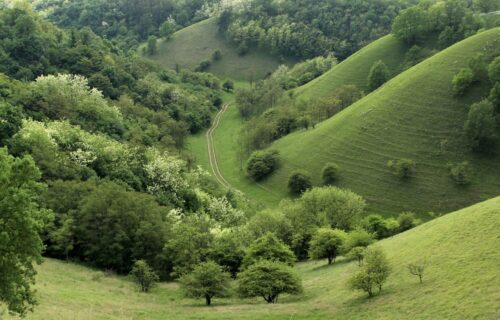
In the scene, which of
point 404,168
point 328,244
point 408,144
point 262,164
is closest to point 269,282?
point 328,244

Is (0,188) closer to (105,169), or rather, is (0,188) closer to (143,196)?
(143,196)

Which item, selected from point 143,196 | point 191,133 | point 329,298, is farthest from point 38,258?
point 191,133

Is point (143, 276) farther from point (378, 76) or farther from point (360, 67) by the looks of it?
point (360, 67)

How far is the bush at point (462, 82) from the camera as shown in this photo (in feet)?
394

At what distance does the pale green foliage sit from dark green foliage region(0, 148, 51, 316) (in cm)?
7538

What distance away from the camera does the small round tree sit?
219ft

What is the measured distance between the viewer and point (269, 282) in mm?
49625

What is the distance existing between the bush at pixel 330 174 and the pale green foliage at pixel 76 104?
4670cm

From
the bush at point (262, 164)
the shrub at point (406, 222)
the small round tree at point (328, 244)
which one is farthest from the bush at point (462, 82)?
the small round tree at point (328, 244)

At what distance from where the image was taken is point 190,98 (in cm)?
18000

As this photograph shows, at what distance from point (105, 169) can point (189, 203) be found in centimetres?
1886

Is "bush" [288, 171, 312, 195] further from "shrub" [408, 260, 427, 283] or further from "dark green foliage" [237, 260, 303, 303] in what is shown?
"shrub" [408, 260, 427, 283]

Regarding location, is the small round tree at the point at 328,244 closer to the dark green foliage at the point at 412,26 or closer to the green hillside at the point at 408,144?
the green hillside at the point at 408,144

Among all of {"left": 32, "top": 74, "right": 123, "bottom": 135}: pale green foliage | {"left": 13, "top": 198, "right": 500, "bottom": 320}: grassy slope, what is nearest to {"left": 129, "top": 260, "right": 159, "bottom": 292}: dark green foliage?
{"left": 13, "top": 198, "right": 500, "bottom": 320}: grassy slope
